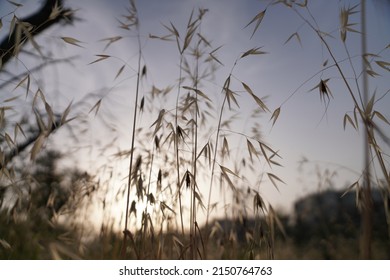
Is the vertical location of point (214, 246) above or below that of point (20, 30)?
below

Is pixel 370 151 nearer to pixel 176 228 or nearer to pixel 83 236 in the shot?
pixel 176 228

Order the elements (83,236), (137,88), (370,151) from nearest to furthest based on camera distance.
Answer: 1. (370,151)
2. (137,88)
3. (83,236)

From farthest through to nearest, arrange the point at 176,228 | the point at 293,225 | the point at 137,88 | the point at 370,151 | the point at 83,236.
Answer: the point at 293,225 < the point at 83,236 < the point at 176,228 < the point at 137,88 < the point at 370,151

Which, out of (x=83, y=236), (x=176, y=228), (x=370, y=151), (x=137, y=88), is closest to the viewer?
(x=370, y=151)

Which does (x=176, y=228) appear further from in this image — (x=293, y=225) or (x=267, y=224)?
(x=293, y=225)

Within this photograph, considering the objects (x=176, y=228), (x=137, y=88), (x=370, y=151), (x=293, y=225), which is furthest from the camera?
(x=293, y=225)

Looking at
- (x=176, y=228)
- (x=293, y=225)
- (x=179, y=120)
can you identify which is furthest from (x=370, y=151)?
(x=293, y=225)

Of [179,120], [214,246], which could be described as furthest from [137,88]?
[214,246]
